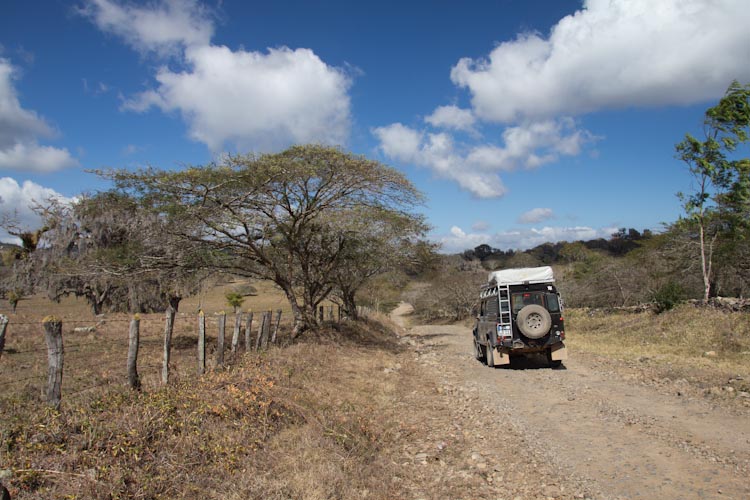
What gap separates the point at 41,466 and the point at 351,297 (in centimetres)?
2154

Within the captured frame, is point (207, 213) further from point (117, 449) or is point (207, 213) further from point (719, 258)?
point (719, 258)

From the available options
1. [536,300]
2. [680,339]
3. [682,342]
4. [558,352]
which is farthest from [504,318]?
[680,339]

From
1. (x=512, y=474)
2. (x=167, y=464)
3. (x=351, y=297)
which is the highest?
(x=351, y=297)

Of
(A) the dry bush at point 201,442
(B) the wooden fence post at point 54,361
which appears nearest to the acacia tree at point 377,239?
(A) the dry bush at point 201,442

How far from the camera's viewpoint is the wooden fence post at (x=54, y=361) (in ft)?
20.2

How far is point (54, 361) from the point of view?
20.4 ft

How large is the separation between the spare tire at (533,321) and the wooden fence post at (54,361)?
33.1ft

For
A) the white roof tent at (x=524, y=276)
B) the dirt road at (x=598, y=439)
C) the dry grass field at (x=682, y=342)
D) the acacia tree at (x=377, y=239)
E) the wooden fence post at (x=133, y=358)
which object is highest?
the acacia tree at (x=377, y=239)

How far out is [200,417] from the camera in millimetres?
6531

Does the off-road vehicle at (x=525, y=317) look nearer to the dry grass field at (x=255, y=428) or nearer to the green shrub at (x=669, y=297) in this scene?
the dry grass field at (x=255, y=428)

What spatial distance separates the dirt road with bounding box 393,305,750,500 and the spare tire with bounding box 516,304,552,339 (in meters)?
1.39

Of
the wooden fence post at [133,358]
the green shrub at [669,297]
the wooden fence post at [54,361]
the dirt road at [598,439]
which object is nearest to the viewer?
the dirt road at [598,439]

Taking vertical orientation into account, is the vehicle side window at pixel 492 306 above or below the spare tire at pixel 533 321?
above

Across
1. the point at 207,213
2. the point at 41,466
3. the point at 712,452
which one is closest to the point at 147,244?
the point at 207,213
